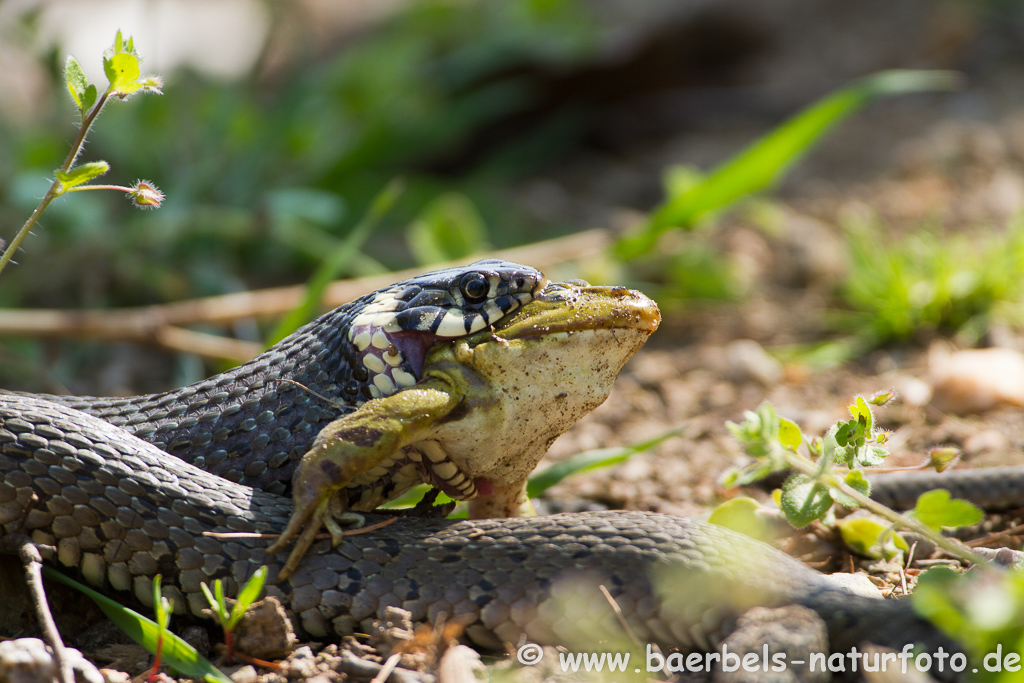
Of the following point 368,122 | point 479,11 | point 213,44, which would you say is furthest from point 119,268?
point 213,44

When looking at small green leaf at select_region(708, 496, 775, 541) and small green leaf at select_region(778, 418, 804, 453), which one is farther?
small green leaf at select_region(708, 496, 775, 541)

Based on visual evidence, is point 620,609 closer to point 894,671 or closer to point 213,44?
point 894,671

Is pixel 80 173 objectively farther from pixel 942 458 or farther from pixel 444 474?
pixel 942 458

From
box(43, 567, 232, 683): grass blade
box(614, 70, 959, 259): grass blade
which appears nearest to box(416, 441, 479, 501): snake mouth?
box(43, 567, 232, 683): grass blade

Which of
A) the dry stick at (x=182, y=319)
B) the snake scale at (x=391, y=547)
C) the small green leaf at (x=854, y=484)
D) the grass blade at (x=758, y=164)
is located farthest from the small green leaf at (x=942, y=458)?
the dry stick at (x=182, y=319)

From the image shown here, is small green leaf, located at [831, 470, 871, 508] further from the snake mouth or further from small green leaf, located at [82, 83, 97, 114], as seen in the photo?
small green leaf, located at [82, 83, 97, 114]

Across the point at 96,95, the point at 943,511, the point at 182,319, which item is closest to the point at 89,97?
the point at 96,95

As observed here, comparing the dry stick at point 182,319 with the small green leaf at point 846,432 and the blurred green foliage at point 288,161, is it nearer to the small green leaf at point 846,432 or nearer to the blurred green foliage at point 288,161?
the blurred green foliage at point 288,161
